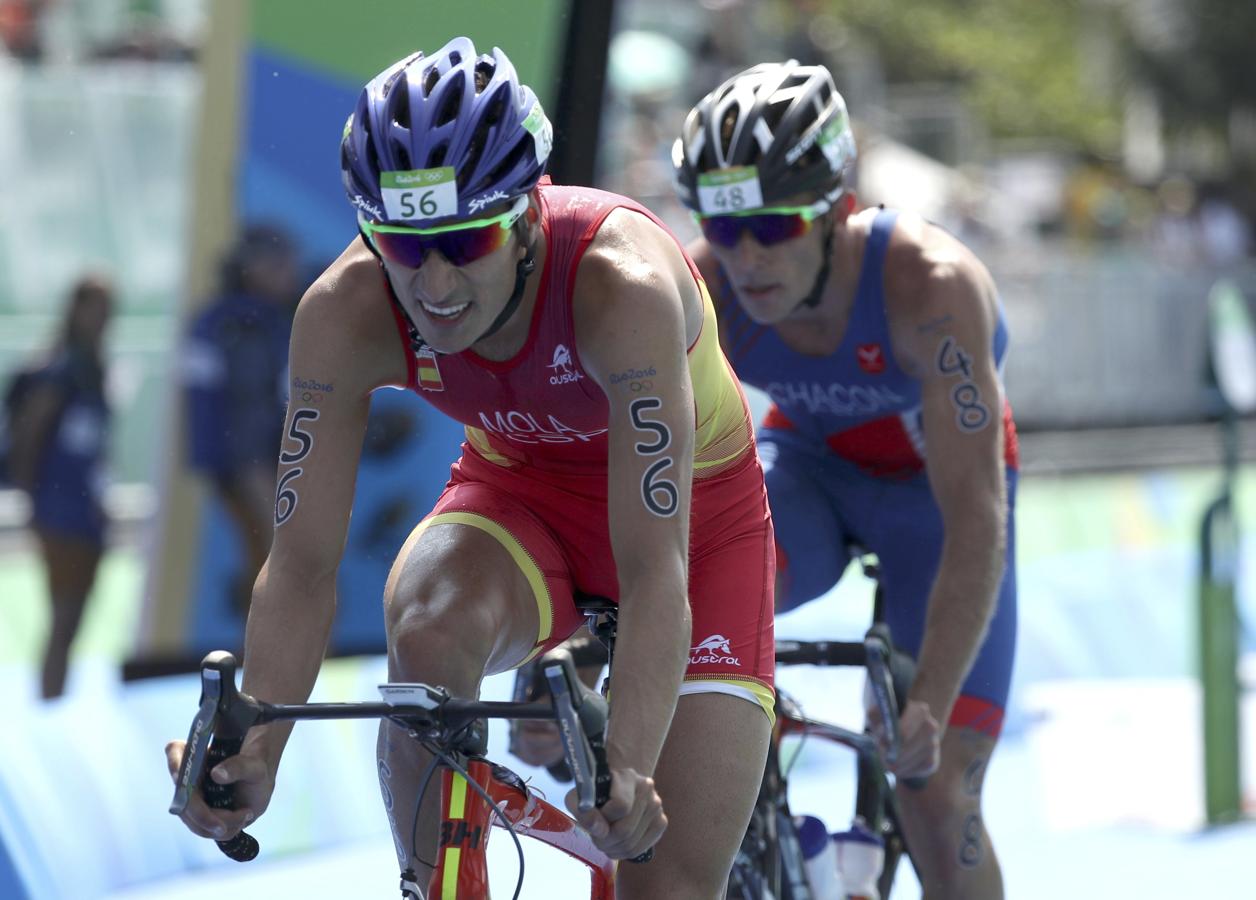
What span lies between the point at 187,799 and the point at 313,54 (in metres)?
5.57

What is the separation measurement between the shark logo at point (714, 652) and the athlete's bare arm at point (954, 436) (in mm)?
886

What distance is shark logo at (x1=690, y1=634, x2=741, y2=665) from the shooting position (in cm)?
359

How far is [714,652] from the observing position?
A: 359 cm

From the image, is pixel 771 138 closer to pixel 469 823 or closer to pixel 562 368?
pixel 562 368

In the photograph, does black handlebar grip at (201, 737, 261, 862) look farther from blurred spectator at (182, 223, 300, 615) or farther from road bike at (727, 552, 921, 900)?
blurred spectator at (182, 223, 300, 615)

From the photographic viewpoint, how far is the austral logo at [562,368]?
3383 millimetres

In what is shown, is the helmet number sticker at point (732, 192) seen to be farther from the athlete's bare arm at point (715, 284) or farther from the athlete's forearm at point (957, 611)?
the athlete's forearm at point (957, 611)

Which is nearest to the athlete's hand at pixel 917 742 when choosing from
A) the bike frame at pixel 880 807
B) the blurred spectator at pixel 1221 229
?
the bike frame at pixel 880 807

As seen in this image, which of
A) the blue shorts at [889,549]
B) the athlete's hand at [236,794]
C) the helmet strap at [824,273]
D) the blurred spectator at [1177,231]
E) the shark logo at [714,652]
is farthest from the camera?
the blurred spectator at [1177,231]

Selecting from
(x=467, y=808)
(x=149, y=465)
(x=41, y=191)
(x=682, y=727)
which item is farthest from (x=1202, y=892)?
(x=41, y=191)

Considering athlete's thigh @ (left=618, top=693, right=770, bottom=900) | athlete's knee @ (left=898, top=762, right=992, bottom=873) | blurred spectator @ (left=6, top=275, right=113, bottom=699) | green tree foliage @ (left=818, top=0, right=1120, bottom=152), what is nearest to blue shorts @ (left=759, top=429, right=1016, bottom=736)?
athlete's knee @ (left=898, top=762, right=992, bottom=873)

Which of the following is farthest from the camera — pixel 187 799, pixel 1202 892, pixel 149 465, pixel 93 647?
pixel 149 465

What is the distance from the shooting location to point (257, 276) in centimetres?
844

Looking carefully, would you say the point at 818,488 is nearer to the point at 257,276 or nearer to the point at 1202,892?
the point at 1202,892
